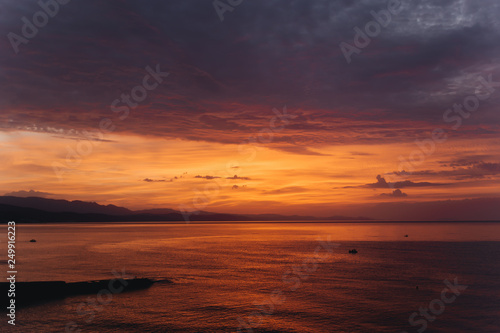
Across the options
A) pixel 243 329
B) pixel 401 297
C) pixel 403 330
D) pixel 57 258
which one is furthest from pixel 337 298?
pixel 57 258

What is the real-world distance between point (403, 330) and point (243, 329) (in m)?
18.2

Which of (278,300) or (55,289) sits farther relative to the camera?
(55,289)

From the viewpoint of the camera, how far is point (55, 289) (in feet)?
196

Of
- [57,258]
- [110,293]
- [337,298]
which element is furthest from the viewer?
[57,258]

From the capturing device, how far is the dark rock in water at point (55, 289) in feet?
184

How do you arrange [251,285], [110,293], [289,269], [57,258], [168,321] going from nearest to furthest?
[168,321] → [110,293] → [251,285] → [289,269] → [57,258]

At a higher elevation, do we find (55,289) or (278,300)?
(55,289)

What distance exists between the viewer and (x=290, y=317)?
48312mm

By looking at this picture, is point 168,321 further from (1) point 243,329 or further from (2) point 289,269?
(2) point 289,269

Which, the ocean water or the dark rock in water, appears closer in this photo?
the ocean water

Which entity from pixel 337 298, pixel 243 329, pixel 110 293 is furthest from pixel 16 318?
pixel 337 298

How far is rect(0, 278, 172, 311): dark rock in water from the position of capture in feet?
184

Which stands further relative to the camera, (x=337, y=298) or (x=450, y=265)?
(x=450, y=265)

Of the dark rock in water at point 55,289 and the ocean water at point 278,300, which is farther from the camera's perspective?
the dark rock in water at point 55,289
